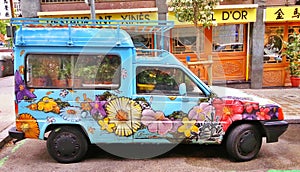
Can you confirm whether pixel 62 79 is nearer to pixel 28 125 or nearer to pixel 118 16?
pixel 28 125

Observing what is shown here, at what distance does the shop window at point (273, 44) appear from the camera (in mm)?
10883

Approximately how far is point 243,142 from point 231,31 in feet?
23.9

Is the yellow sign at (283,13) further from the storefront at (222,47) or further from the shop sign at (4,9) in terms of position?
the shop sign at (4,9)

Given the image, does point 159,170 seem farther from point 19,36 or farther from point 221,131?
point 19,36

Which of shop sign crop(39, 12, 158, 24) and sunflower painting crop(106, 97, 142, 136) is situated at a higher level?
shop sign crop(39, 12, 158, 24)

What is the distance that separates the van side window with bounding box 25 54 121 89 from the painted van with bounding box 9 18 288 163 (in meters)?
0.02

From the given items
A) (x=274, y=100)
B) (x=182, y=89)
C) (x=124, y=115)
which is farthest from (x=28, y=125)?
(x=274, y=100)

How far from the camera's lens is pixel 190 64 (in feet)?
26.4

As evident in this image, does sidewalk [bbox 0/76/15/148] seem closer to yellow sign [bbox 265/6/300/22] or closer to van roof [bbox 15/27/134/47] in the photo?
van roof [bbox 15/27/134/47]

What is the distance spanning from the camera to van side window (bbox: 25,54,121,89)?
4.25 metres

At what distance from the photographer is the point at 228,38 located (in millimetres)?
10859

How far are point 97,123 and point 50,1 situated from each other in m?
7.62

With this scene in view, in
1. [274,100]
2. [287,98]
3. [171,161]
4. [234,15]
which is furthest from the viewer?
[234,15]

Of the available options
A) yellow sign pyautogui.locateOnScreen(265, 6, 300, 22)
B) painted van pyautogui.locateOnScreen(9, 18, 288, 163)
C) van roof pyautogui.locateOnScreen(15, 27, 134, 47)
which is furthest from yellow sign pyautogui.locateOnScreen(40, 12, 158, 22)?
van roof pyautogui.locateOnScreen(15, 27, 134, 47)
